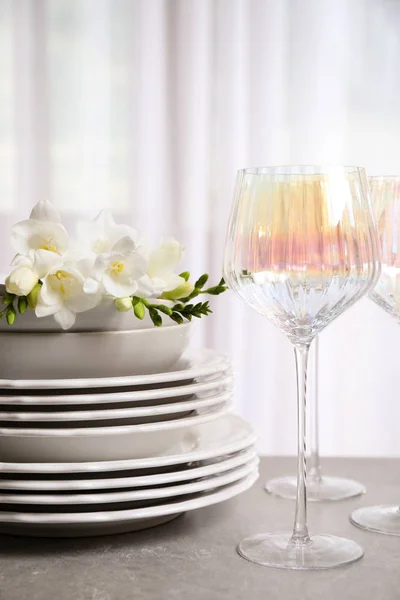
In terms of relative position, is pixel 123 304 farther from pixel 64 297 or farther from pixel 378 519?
pixel 378 519

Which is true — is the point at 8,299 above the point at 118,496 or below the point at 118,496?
above

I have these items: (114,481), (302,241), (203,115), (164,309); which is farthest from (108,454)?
(203,115)

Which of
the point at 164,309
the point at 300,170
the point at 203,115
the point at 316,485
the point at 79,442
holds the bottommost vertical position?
the point at 316,485

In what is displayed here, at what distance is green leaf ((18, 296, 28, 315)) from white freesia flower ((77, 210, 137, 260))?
0.22 feet

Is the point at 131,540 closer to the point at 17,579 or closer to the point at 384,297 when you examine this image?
the point at 17,579

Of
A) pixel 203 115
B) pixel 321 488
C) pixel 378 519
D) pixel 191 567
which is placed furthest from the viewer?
pixel 203 115

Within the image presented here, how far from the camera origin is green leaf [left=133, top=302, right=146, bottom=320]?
2.24ft

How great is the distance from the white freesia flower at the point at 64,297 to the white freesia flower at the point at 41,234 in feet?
0.10

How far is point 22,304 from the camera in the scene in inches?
26.8

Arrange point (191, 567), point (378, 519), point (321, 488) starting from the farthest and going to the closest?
point (321, 488)
point (378, 519)
point (191, 567)

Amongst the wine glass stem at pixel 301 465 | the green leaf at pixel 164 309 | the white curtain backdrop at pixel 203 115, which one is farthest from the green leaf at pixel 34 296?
the white curtain backdrop at pixel 203 115

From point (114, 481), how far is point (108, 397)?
0.07m

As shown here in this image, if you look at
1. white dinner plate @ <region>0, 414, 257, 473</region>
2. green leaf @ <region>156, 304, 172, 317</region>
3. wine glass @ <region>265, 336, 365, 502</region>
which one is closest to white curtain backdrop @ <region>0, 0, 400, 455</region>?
wine glass @ <region>265, 336, 365, 502</region>

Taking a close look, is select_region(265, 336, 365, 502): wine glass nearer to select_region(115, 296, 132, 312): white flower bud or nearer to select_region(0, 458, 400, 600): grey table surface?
select_region(0, 458, 400, 600): grey table surface
